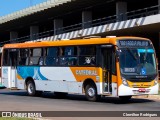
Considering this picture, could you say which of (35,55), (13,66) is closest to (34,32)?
(13,66)

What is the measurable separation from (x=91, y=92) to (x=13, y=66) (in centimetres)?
756

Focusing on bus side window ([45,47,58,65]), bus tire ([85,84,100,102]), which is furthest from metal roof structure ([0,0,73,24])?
bus tire ([85,84,100,102])

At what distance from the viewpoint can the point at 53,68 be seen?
2428cm

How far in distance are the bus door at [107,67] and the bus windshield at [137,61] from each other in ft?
1.95

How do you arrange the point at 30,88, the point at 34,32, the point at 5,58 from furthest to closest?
the point at 34,32, the point at 5,58, the point at 30,88

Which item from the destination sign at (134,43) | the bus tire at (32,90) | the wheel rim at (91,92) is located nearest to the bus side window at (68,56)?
the wheel rim at (91,92)

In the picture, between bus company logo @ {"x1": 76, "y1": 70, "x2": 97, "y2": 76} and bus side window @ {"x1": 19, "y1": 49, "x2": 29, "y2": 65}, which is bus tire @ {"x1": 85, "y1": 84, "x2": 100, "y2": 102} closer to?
bus company logo @ {"x1": 76, "y1": 70, "x2": 97, "y2": 76}

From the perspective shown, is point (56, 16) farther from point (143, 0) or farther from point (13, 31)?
point (13, 31)

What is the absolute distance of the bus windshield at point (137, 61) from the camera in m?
20.4

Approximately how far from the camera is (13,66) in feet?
91.0

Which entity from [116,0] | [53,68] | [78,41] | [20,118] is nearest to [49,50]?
[53,68]

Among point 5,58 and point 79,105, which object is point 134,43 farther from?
point 5,58

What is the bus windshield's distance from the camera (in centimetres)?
2038

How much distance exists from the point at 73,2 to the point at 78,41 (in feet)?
80.2
